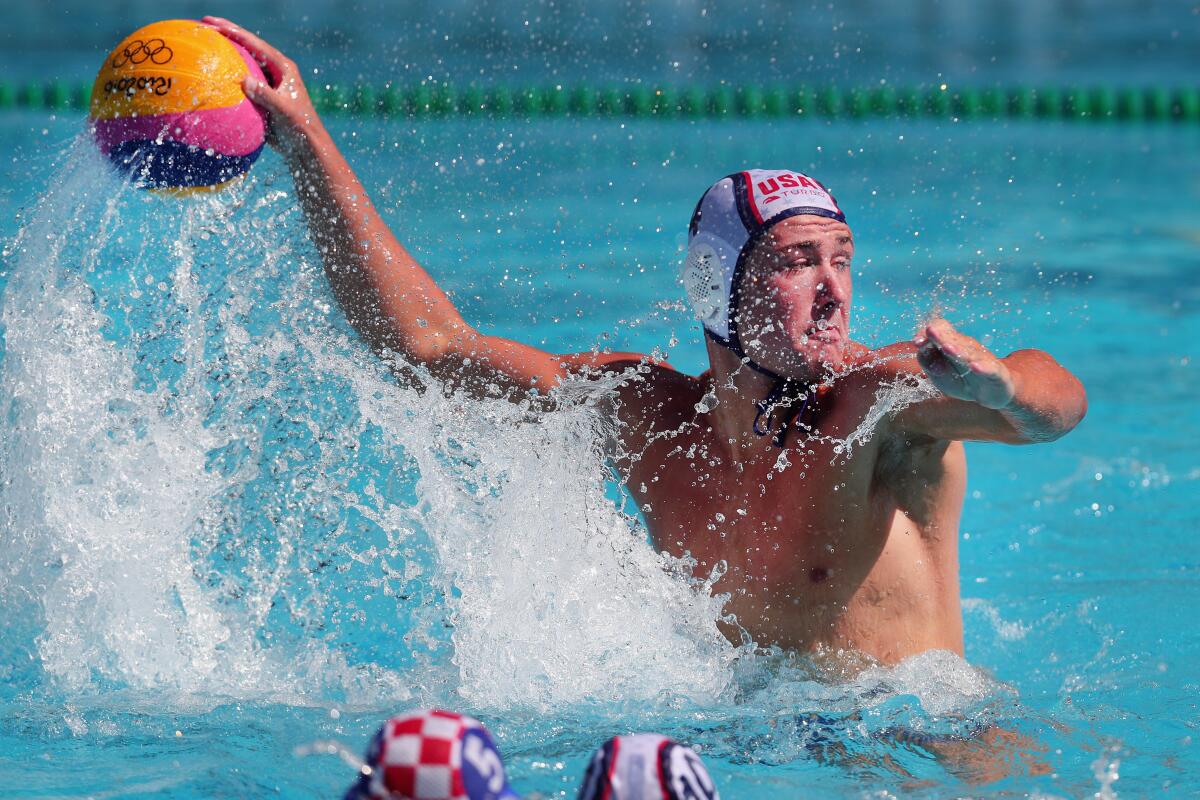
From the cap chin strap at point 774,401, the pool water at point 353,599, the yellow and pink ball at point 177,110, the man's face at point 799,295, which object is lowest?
the pool water at point 353,599

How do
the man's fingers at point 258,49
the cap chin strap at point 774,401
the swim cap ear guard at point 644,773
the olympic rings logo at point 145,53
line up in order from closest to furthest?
the swim cap ear guard at point 644,773 < the cap chin strap at point 774,401 < the olympic rings logo at point 145,53 < the man's fingers at point 258,49

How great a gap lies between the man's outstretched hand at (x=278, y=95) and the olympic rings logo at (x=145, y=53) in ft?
0.45

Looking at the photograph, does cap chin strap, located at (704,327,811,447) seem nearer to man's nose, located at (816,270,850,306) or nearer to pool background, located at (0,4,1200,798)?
man's nose, located at (816,270,850,306)

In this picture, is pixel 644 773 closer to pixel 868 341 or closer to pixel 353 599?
pixel 353 599

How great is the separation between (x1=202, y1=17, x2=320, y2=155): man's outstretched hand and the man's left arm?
1.26 m

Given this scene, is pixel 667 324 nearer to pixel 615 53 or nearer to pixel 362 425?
pixel 362 425

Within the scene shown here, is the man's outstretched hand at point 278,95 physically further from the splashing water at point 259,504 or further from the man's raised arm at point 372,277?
the splashing water at point 259,504

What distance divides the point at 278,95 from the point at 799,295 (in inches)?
44.7

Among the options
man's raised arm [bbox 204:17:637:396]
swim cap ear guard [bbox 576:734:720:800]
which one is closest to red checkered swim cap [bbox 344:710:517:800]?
swim cap ear guard [bbox 576:734:720:800]

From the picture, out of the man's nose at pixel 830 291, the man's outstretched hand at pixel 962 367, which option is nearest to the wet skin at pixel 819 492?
the man's nose at pixel 830 291

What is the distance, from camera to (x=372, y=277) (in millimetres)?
2770

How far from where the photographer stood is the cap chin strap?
2.56 m

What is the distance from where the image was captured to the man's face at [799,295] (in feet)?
8.00

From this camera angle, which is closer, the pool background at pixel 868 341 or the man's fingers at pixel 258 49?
the pool background at pixel 868 341
